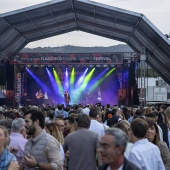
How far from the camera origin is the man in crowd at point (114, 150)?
4.91 metres

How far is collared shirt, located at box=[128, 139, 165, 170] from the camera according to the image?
667 cm

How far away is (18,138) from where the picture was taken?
28.4 feet

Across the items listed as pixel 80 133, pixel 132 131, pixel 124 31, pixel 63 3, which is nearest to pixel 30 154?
pixel 132 131

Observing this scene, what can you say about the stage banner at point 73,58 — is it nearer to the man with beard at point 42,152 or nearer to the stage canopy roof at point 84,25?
the stage canopy roof at point 84,25

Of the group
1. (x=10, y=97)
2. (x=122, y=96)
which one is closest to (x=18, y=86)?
(x=10, y=97)

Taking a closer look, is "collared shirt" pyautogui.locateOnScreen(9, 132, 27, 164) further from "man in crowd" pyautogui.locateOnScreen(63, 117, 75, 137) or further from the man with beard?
"man in crowd" pyautogui.locateOnScreen(63, 117, 75, 137)

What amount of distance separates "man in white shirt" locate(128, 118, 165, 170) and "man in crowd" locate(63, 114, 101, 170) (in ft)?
5.89

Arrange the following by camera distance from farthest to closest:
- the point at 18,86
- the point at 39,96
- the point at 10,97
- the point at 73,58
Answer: the point at 39,96 → the point at 18,86 → the point at 10,97 → the point at 73,58

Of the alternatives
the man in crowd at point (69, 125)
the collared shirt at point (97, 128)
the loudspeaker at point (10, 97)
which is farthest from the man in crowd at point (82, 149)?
the loudspeaker at point (10, 97)

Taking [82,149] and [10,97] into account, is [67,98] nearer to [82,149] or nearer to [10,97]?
[10,97]

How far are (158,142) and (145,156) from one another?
1103 mm

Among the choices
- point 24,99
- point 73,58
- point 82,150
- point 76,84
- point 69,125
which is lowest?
point 82,150

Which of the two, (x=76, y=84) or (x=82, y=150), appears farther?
(x=76, y=84)

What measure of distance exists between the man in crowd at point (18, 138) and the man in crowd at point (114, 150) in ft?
11.7
